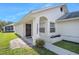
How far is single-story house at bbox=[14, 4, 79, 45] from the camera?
9.02m

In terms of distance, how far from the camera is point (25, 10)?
8.73 m

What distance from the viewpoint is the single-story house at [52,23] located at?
9016 millimetres

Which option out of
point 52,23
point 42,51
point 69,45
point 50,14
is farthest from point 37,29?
point 69,45

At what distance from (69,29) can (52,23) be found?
2.79ft

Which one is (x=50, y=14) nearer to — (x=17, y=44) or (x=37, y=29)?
(x=37, y=29)

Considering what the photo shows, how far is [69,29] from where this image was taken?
365 inches

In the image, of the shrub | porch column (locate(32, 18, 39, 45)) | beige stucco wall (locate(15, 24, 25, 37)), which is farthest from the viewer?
beige stucco wall (locate(15, 24, 25, 37))

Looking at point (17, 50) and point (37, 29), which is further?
point (37, 29)

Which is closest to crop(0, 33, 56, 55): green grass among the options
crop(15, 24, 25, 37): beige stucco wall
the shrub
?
the shrub

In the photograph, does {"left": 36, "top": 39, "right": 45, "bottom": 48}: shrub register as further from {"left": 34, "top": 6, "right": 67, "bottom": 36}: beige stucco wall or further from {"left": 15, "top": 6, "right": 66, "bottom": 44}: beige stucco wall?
{"left": 34, "top": 6, "right": 67, "bottom": 36}: beige stucco wall

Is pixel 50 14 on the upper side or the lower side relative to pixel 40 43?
upper

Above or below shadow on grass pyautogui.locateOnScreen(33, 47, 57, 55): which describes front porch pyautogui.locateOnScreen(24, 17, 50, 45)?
above

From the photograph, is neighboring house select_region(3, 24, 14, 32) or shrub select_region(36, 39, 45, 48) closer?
shrub select_region(36, 39, 45, 48)

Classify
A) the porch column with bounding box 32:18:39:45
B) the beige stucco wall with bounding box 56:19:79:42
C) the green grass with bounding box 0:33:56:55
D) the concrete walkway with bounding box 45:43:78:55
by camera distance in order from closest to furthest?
the concrete walkway with bounding box 45:43:78:55 → the green grass with bounding box 0:33:56:55 → the beige stucco wall with bounding box 56:19:79:42 → the porch column with bounding box 32:18:39:45
